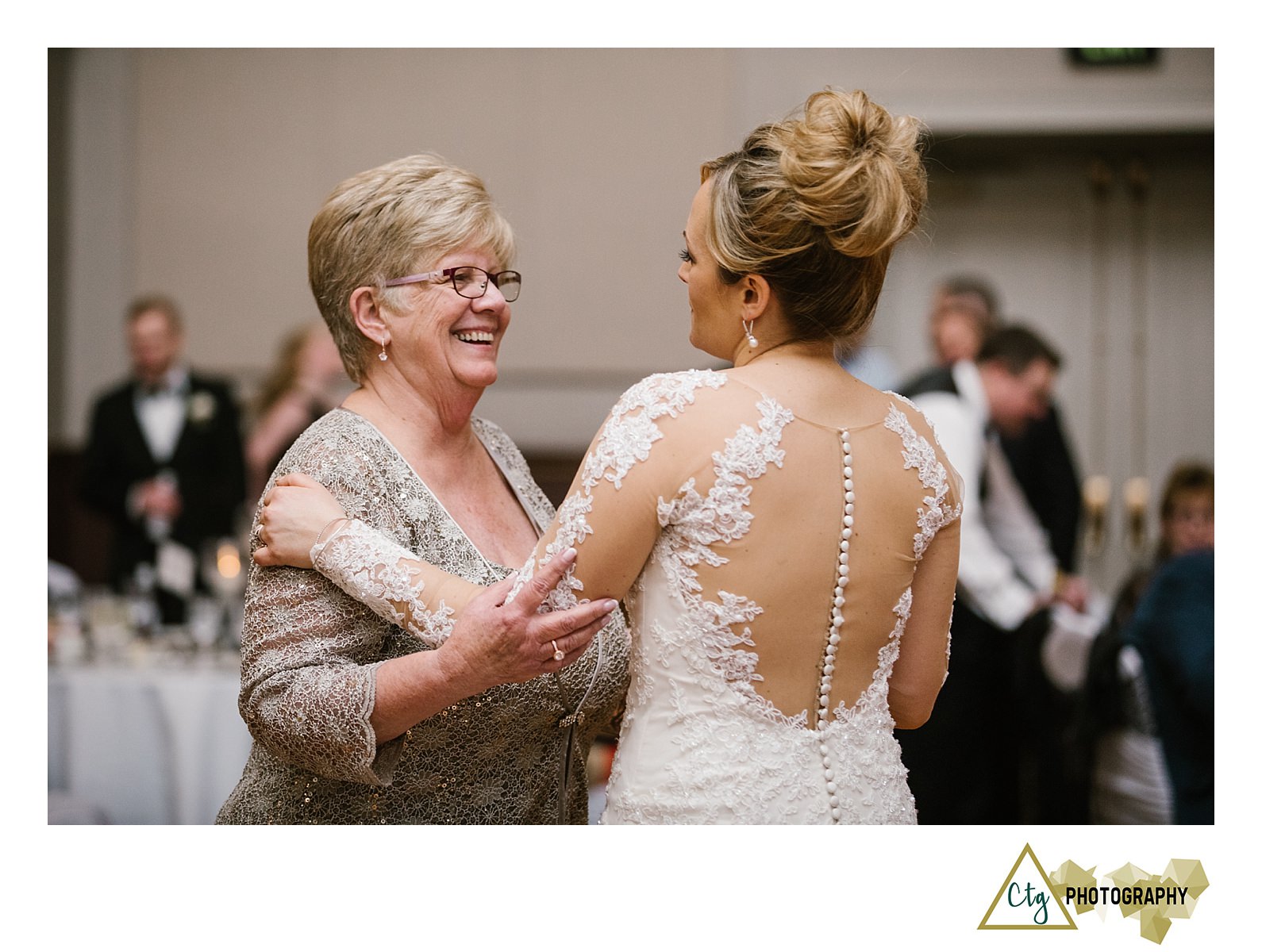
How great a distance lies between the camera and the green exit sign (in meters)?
6.03

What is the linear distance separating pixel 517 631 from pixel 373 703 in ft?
0.85

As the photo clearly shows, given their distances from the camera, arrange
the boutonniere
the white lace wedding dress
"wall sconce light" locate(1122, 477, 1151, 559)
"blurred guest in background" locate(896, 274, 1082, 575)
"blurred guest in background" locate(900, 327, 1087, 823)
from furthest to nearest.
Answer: "wall sconce light" locate(1122, 477, 1151, 559)
the boutonniere
"blurred guest in background" locate(896, 274, 1082, 575)
"blurred guest in background" locate(900, 327, 1087, 823)
the white lace wedding dress

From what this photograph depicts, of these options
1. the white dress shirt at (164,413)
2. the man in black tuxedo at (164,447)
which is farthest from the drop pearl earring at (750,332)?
the white dress shirt at (164,413)

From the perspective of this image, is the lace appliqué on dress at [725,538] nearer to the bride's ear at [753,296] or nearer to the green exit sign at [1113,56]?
the bride's ear at [753,296]

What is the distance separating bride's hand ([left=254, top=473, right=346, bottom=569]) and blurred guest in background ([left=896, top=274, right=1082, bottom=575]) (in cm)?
338

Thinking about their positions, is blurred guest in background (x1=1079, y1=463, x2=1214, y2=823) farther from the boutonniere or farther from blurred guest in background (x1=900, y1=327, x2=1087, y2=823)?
the boutonniere

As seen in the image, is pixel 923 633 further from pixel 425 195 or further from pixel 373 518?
pixel 425 195

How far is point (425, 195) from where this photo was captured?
79.9 inches

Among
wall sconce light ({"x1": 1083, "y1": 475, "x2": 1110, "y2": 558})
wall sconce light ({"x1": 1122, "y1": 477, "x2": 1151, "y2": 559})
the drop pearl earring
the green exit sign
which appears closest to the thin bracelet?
the drop pearl earring

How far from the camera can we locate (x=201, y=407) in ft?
17.5

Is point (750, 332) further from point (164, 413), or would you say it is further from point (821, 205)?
point (164, 413)
